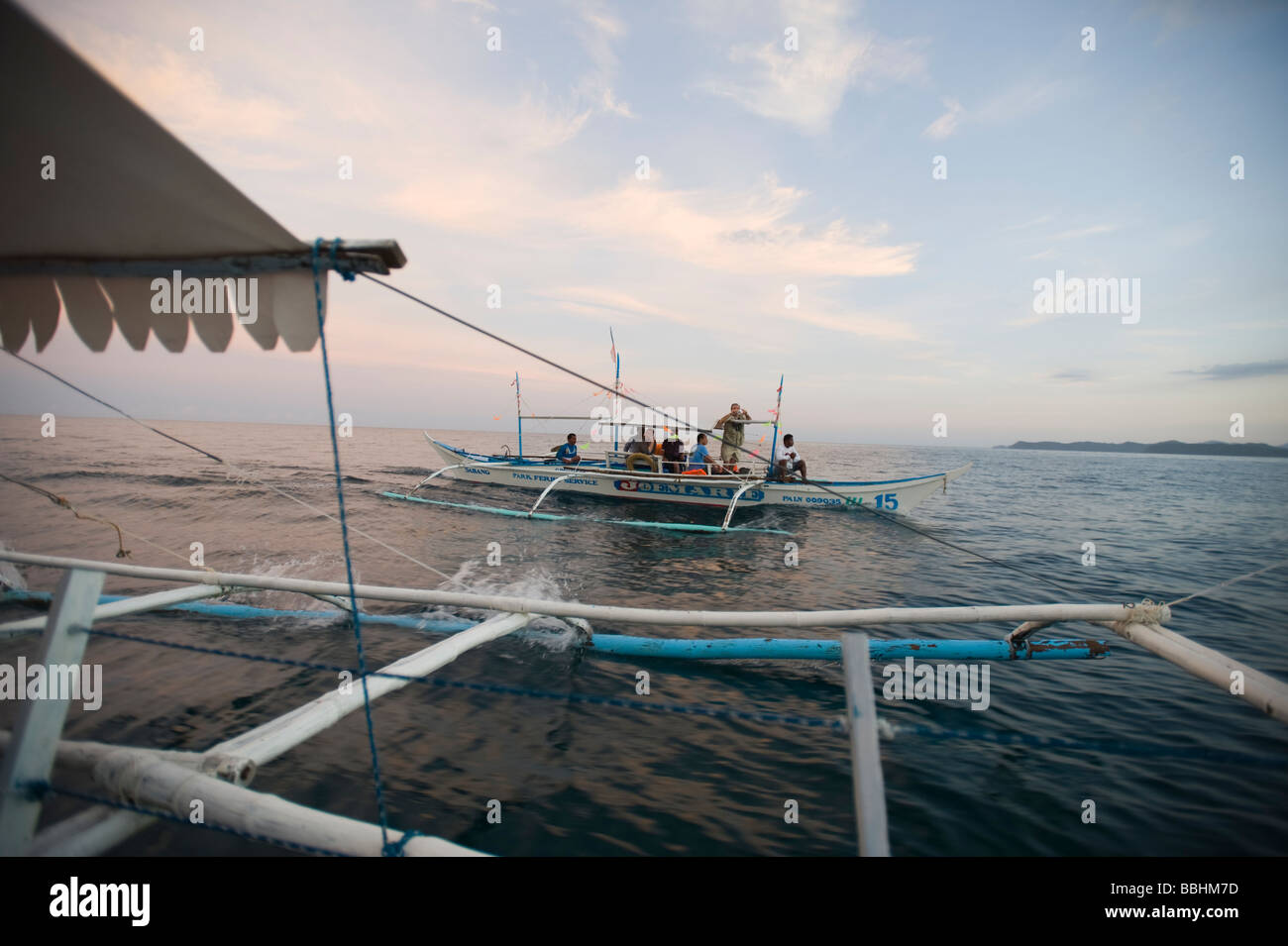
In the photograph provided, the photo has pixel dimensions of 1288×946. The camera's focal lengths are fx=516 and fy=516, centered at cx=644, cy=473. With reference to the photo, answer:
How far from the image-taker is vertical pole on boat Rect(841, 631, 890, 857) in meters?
1.90

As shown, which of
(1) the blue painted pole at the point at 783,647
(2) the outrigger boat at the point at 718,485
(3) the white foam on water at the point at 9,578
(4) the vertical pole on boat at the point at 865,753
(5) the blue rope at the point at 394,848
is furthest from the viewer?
(2) the outrigger boat at the point at 718,485

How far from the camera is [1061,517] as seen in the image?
78.3ft

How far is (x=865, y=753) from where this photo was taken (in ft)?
6.43

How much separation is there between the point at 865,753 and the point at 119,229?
4.09 m

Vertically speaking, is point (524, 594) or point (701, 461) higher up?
point (701, 461)

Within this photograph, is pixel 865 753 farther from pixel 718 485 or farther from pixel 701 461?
pixel 701 461

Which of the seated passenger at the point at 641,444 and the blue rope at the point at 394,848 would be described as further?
the seated passenger at the point at 641,444

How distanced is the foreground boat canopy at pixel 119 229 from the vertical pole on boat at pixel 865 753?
2500mm

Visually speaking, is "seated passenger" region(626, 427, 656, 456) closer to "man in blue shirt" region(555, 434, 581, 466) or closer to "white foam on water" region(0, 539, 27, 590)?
"man in blue shirt" region(555, 434, 581, 466)

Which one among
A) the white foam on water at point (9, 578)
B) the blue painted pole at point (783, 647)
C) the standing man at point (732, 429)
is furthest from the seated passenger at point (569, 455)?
the white foam on water at point (9, 578)

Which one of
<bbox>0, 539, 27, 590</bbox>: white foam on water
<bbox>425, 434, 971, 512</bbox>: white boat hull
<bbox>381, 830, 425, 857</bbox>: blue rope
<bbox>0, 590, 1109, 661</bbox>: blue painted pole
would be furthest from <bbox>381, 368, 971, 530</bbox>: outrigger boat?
<bbox>381, 830, 425, 857</bbox>: blue rope


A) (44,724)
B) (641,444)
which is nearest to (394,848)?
(44,724)

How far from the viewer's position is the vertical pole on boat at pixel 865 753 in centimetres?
190

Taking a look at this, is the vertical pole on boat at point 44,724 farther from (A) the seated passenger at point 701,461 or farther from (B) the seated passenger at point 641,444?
(B) the seated passenger at point 641,444
